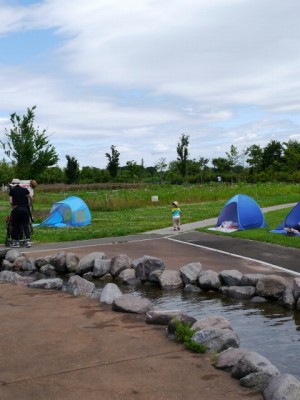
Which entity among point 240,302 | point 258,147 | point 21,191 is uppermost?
point 258,147

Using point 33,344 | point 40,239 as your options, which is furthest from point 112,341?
point 40,239

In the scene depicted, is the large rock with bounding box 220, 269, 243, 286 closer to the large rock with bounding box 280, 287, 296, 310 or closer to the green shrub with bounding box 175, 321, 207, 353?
the large rock with bounding box 280, 287, 296, 310

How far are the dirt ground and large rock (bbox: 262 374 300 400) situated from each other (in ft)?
0.67

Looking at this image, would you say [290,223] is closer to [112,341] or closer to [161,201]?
[112,341]

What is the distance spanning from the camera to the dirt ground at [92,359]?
15.7ft

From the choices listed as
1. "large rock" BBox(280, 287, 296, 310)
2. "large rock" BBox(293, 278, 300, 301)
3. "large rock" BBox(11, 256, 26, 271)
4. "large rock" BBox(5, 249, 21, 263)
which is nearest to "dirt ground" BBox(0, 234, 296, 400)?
"large rock" BBox(280, 287, 296, 310)

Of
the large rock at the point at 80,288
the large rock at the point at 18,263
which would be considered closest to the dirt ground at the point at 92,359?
the large rock at the point at 80,288

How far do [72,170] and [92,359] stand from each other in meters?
68.1

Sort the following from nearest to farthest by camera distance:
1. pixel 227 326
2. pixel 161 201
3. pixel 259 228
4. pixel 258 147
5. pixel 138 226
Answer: pixel 227 326 → pixel 259 228 → pixel 138 226 → pixel 161 201 → pixel 258 147

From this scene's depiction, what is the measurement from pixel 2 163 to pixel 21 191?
66731 millimetres

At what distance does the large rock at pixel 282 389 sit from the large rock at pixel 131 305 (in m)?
3.21

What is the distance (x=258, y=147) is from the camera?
7612cm

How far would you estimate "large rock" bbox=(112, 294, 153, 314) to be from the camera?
24.9 feet

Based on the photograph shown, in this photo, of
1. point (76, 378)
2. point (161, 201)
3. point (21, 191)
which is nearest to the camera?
point (76, 378)
